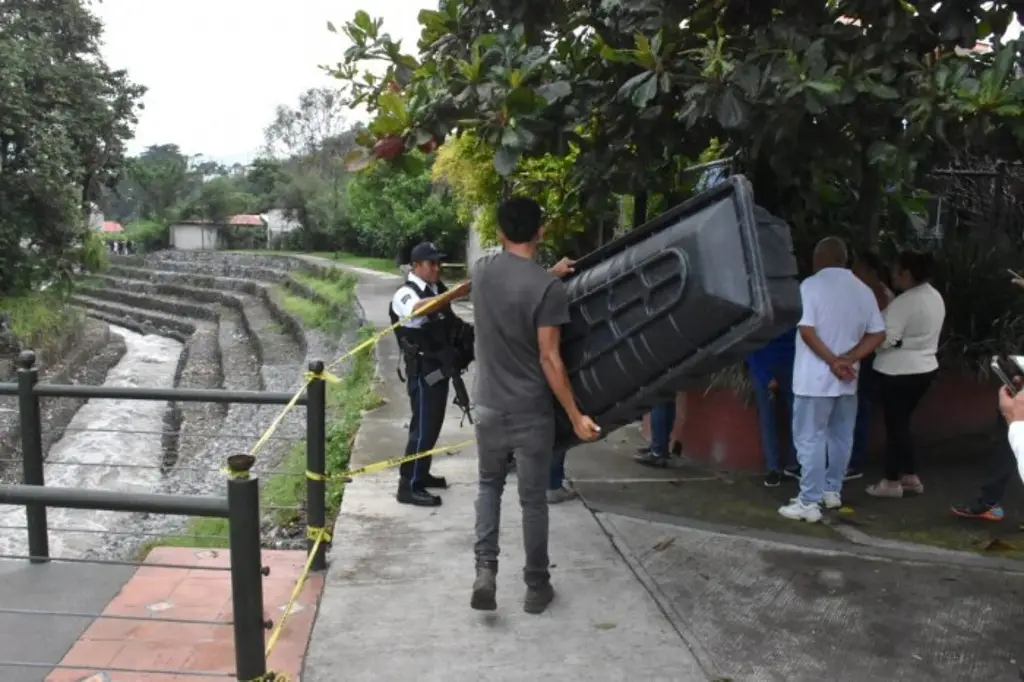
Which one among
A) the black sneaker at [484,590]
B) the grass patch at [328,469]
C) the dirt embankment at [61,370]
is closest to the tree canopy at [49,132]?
the dirt embankment at [61,370]

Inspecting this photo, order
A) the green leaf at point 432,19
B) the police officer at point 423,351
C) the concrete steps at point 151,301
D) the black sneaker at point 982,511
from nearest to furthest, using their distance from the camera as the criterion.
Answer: the green leaf at point 432,19
the black sneaker at point 982,511
the police officer at point 423,351
the concrete steps at point 151,301

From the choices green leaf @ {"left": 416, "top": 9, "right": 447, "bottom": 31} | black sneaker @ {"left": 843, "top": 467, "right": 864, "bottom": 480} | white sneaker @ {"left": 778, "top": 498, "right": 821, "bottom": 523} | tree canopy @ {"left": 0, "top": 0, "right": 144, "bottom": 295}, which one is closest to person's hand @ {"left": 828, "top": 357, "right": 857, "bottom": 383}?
white sneaker @ {"left": 778, "top": 498, "right": 821, "bottom": 523}

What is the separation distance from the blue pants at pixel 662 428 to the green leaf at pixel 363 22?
9.34ft

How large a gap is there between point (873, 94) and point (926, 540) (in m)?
2.29

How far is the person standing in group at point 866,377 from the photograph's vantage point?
5.46m

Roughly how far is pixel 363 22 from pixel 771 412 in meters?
3.09

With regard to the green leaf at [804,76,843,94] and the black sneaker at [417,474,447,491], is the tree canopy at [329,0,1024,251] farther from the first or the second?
the black sneaker at [417,474,447,491]

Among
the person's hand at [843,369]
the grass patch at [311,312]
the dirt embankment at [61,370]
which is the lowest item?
the dirt embankment at [61,370]

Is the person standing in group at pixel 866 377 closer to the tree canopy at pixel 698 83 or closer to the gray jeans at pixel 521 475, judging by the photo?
the tree canopy at pixel 698 83

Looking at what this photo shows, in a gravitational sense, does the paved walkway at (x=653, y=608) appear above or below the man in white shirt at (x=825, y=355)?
below

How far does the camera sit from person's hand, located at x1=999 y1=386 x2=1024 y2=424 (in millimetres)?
2684

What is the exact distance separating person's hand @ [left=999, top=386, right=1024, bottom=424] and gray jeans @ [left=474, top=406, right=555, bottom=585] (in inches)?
62.7

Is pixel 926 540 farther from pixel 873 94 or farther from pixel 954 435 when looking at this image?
Answer: pixel 873 94

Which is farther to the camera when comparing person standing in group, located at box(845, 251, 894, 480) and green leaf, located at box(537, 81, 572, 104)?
person standing in group, located at box(845, 251, 894, 480)
